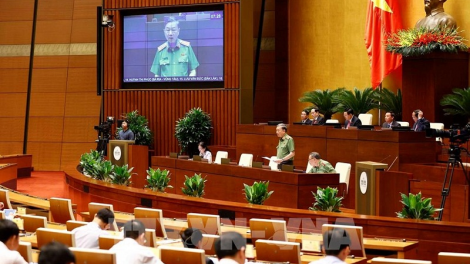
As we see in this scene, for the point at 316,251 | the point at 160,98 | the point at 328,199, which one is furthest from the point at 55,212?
the point at 160,98

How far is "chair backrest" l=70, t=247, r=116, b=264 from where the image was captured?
498cm

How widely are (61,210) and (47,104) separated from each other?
1066 cm

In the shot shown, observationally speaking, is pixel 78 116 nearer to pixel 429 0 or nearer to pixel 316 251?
pixel 429 0

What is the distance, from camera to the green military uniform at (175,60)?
15727 mm

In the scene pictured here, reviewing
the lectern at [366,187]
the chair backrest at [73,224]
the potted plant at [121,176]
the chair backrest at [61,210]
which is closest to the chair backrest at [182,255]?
the chair backrest at [73,224]

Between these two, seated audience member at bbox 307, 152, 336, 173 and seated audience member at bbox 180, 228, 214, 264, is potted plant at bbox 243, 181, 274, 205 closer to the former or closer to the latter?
seated audience member at bbox 307, 152, 336, 173

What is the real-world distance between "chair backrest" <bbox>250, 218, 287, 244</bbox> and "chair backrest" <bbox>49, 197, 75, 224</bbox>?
2586 mm

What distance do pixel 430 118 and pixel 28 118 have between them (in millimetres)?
10286

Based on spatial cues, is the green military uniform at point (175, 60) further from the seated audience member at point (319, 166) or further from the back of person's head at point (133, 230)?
the back of person's head at point (133, 230)

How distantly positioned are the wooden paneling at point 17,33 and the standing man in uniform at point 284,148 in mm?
9967

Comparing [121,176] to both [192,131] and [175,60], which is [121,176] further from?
[175,60]

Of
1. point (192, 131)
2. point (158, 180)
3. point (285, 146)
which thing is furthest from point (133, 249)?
point (192, 131)

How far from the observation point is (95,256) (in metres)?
5.03

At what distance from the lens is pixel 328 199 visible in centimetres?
832
